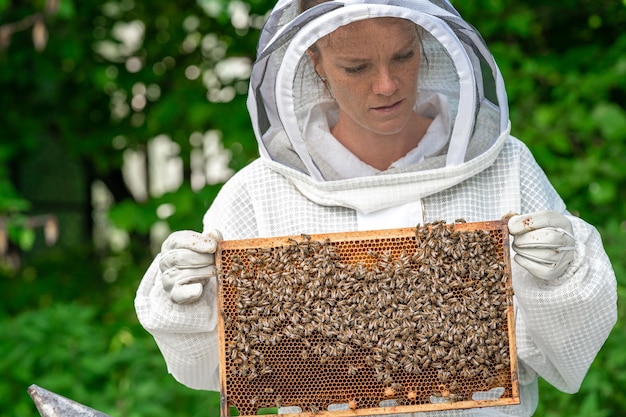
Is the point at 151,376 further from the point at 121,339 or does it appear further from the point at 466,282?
the point at 466,282

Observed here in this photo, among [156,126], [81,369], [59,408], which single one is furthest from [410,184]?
[156,126]

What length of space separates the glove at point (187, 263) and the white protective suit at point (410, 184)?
114 millimetres

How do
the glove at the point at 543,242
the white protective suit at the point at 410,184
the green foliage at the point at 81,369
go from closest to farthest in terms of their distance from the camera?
the glove at the point at 543,242
the white protective suit at the point at 410,184
the green foliage at the point at 81,369

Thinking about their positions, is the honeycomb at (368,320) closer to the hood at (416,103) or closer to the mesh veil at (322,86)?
the hood at (416,103)

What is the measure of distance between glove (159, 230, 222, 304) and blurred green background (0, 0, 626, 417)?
8.82 feet

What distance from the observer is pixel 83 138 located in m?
7.52

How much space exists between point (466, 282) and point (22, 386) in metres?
4.02

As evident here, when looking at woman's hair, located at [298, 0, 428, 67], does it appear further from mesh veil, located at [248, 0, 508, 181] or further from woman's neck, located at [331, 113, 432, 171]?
woman's neck, located at [331, 113, 432, 171]

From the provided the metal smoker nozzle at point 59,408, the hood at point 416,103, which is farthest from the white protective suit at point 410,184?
the metal smoker nozzle at point 59,408

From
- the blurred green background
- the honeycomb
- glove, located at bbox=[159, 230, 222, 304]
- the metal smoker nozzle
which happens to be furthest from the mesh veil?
the blurred green background

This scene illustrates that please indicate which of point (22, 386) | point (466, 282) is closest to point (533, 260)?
point (466, 282)

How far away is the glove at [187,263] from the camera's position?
2.53 metres

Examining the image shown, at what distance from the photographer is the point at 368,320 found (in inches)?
101

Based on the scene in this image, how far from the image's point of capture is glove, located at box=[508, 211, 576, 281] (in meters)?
2.43
